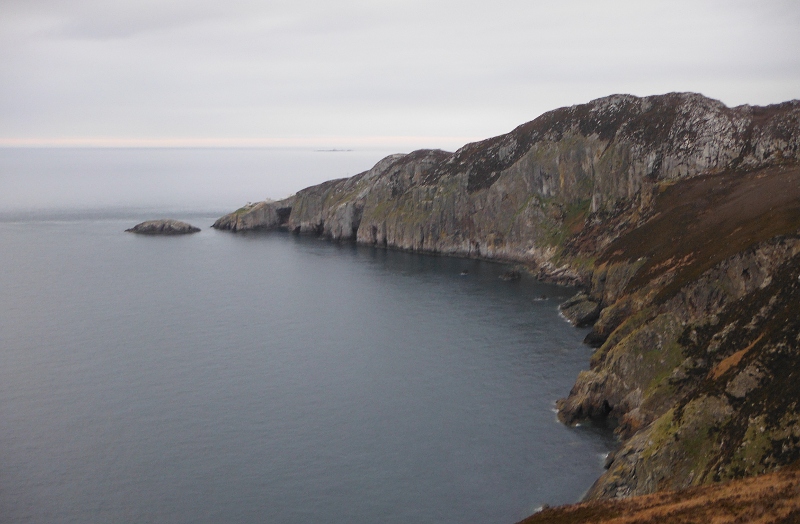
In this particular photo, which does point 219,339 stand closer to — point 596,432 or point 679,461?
point 596,432

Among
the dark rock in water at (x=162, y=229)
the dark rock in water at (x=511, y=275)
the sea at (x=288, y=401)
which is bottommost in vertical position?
the sea at (x=288, y=401)

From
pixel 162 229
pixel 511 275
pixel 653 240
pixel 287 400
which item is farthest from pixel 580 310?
pixel 162 229

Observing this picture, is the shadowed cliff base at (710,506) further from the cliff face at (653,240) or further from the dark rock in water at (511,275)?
the dark rock in water at (511,275)

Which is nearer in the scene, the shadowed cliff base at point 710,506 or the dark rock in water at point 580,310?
the shadowed cliff base at point 710,506

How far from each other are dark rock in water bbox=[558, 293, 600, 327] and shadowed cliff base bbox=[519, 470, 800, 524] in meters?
54.3

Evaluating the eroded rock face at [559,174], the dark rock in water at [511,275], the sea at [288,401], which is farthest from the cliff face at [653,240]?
the sea at [288,401]

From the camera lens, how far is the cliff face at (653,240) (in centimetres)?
4866

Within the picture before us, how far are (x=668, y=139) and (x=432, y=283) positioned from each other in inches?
1956

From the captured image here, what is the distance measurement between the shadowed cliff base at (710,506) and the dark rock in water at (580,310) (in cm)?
5429

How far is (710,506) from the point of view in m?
35.3

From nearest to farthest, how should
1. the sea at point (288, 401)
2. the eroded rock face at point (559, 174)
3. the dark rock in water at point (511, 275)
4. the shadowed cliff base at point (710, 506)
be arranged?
the shadowed cliff base at point (710, 506) < the sea at point (288, 401) < the eroded rock face at point (559, 174) < the dark rock in water at point (511, 275)

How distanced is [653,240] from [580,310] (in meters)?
13.7

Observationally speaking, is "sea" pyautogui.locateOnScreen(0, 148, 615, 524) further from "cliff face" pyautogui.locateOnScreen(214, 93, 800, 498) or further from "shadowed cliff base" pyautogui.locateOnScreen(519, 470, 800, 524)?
"shadowed cliff base" pyautogui.locateOnScreen(519, 470, 800, 524)

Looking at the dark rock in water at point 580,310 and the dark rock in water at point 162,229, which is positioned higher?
the dark rock in water at point 162,229
